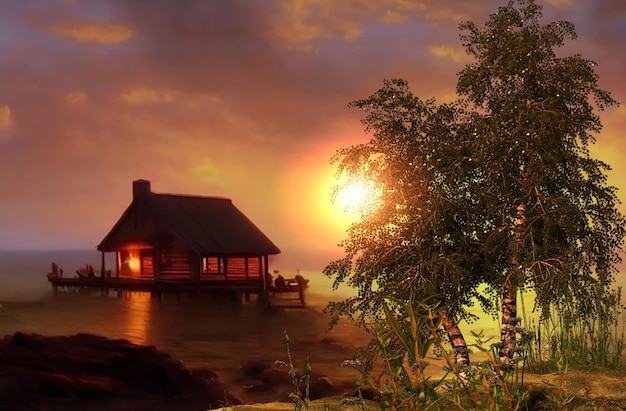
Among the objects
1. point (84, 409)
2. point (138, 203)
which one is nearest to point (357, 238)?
point (84, 409)

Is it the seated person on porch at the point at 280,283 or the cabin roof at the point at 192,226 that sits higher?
the cabin roof at the point at 192,226

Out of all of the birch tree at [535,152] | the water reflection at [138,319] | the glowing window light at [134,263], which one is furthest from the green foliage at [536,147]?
the glowing window light at [134,263]

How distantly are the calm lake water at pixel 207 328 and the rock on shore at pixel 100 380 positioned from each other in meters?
1.68

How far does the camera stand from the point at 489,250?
12.3 m

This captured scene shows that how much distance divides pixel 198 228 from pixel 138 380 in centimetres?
2958

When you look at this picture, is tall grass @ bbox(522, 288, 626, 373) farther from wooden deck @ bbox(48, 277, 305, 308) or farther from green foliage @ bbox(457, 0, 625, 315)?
wooden deck @ bbox(48, 277, 305, 308)

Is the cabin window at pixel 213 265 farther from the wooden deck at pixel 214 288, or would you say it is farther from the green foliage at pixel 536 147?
the green foliage at pixel 536 147

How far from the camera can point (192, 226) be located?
4762 cm

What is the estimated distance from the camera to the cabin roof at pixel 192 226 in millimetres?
46500

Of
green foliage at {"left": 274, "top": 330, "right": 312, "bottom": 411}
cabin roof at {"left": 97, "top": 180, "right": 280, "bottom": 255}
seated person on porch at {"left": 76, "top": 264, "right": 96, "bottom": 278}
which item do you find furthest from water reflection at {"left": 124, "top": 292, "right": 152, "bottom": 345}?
green foliage at {"left": 274, "top": 330, "right": 312, "bottom": 411}

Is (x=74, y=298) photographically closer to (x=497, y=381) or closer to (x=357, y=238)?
(x=357, y=238)

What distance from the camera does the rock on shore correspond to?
681 inches

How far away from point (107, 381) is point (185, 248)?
2892 centimetres

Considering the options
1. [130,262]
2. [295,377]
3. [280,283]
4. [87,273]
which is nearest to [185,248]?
[280,283]
